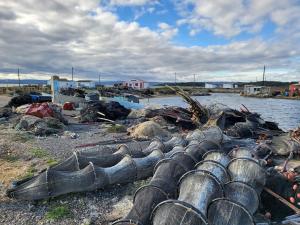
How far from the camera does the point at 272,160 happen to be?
29.5ft

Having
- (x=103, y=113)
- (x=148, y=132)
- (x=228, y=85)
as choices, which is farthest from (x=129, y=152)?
(x=228, y=85)

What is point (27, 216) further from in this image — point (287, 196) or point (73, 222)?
point (287, 196)

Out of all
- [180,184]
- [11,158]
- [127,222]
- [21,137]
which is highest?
[180,184]

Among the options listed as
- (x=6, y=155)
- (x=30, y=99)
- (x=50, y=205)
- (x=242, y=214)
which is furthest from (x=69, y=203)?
(x=30, y=99)

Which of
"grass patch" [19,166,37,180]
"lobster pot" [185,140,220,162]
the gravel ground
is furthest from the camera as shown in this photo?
"grass patch" [19,166,37,180]

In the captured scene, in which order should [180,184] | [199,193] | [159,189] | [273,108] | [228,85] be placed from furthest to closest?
1. [228,85]
2. [273,108]
3. [180,184]
4. [159,189]
5. [199,193]

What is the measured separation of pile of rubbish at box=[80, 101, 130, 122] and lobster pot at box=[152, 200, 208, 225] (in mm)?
15088

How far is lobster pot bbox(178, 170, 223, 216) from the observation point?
465 centimetres

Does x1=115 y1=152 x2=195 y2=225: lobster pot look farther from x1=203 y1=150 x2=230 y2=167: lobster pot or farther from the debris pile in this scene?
the debris pile

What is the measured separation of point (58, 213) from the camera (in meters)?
5.63

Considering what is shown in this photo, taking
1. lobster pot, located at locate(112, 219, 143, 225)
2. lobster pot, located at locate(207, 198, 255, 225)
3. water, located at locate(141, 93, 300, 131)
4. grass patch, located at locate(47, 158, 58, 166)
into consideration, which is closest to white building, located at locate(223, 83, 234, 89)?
water, located at locate(141, 93, 300, 131)

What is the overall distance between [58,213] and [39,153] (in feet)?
15.1

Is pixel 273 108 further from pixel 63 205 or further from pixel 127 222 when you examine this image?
pixel 127 222

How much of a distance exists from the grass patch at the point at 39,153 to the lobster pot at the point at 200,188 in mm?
5748
